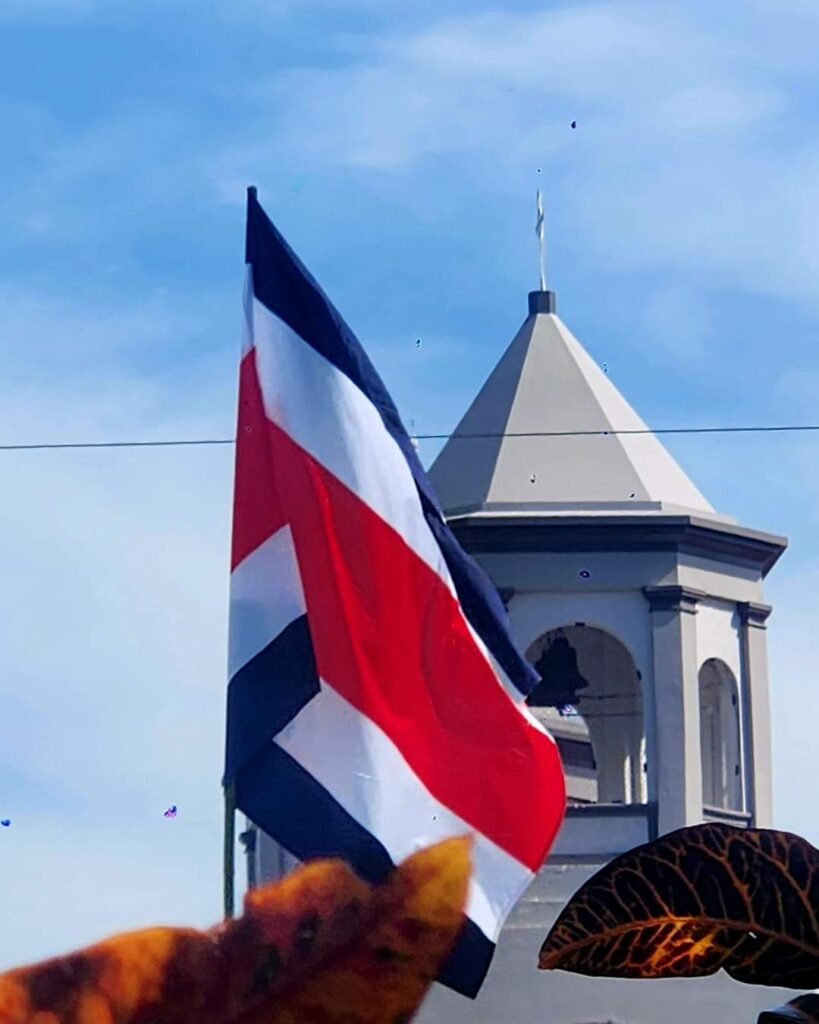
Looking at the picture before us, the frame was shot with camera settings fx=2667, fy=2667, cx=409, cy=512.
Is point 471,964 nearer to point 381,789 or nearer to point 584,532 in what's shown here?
point 381,789

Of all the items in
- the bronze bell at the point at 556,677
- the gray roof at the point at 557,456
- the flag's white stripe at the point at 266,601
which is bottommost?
the flag's white stripe at the point at 266,601

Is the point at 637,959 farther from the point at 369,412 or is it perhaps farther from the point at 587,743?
the point at 587,743

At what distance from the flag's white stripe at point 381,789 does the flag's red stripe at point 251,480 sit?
3.07 ft

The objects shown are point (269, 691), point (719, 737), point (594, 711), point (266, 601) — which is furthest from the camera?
point (594, 711)

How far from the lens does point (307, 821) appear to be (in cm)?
1140

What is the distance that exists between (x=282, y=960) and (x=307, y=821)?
764 cm

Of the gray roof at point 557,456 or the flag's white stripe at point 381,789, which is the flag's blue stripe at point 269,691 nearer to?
the flag's white stripe at point 381,789

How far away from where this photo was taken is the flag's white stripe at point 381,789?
1170 centimetres

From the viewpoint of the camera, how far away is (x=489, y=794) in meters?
12.3

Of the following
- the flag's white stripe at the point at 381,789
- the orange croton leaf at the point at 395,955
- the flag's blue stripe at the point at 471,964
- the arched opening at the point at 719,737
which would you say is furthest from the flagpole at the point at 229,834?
the arched opening at the point at 719,737

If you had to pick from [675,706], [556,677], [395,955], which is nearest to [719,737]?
[675,706]

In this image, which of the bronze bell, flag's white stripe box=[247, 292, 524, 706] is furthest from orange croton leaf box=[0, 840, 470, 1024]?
the bronze bell

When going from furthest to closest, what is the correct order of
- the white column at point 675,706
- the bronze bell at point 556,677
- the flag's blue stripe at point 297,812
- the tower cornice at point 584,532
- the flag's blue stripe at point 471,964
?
1. the bronze bell at point 556,677
2. the tower cornice at point 584,532
3. the white column at point 675,706
4. the flag's blue stripe at point 471,964
5. the flag's blue stripe at point 297,812

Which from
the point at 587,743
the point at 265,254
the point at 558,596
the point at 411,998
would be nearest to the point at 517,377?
the point at 558,596
